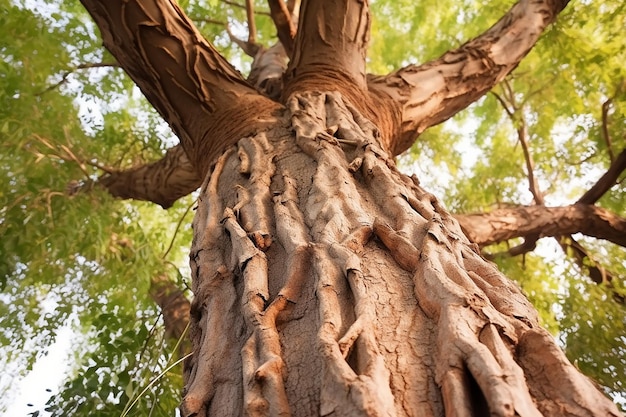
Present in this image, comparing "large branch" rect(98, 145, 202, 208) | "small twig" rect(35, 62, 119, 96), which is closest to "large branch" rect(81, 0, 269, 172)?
"large branch" rect(98, 145, 202, 208)

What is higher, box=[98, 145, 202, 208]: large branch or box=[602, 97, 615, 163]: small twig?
box=[602, 97, 615, 163]: small twig

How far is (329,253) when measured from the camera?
111 cm

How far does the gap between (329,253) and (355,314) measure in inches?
8.1

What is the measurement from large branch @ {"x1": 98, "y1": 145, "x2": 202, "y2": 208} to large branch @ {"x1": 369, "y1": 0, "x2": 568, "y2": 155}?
1.37 metres

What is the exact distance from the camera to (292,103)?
6.92 ft

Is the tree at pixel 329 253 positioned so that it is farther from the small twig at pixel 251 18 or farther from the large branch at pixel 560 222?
the small twig at pixel 251 18

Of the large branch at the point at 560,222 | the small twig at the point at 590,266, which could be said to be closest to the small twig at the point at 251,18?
the large branch at the point at 560,222

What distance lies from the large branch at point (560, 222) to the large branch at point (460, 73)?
92 cm

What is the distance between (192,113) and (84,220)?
5.18ft

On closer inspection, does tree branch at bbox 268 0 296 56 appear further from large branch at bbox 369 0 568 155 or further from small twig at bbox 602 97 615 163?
small twig at bbox 602 97 615 163

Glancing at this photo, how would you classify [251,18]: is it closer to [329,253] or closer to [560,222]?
[560,222]

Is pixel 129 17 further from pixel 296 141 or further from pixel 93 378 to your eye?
pixel 93 378

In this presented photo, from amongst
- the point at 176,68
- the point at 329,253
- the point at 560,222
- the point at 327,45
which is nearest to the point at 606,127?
the point at 560,222

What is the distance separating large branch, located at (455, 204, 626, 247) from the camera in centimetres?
342
